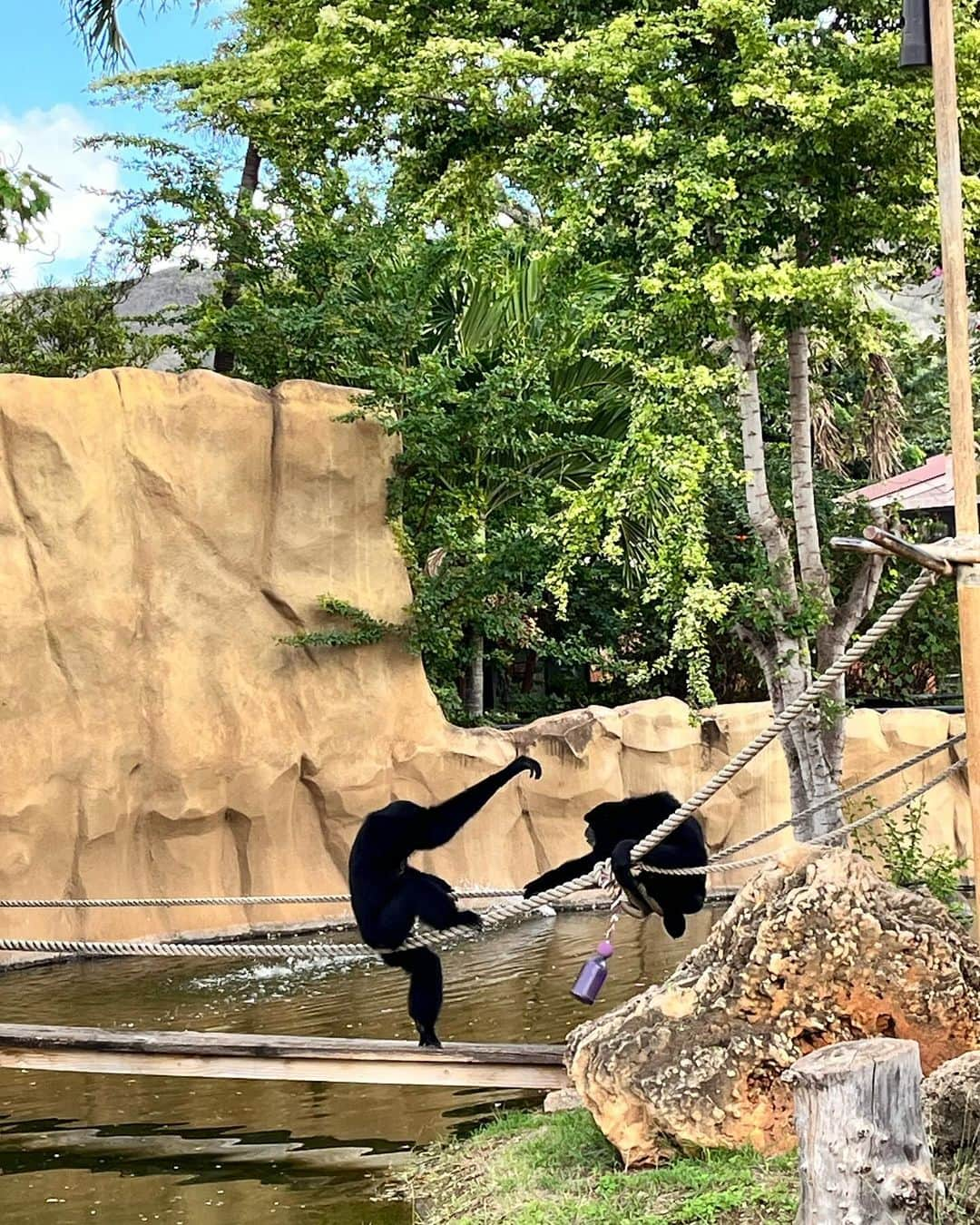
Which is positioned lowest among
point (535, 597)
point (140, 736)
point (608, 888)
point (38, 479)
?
point (608, 888)

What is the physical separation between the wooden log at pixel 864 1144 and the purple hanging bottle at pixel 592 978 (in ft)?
5.69

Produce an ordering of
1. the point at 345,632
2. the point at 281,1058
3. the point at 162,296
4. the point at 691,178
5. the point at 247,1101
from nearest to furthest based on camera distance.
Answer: the point at 281,1058
the point at 247,1101
the point at 691,178
the point at 345,632
the point at 162,296

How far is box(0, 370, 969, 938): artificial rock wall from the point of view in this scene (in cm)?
1041

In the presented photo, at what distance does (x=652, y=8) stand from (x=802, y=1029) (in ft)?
20.7

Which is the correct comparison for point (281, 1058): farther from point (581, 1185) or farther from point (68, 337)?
point (68, 337)

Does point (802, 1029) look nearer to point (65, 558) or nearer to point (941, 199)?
point (941, 199)

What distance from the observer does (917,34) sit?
4.69 metres

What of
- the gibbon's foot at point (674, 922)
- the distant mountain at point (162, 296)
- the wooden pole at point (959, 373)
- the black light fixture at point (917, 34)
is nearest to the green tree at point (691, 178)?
the gibbon's foot at point (674, 922)

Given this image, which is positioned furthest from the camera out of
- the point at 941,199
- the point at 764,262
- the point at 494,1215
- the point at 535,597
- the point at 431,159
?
the point at 535,597

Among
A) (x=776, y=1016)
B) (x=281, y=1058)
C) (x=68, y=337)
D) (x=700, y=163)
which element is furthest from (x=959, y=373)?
(x=68, y=337)

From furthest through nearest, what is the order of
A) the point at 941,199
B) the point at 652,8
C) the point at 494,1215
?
the point at 652,8
the point at 941,199
the point at 494,1215

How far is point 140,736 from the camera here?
10.8 m

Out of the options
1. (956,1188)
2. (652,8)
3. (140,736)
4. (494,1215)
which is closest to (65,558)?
(140,736)

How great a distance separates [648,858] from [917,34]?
3117 millimetres
